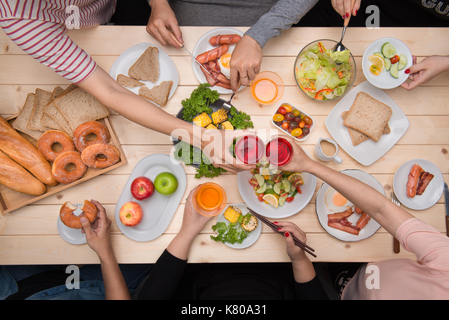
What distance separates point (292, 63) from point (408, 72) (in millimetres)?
680

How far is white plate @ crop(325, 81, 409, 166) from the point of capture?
5.04 feet

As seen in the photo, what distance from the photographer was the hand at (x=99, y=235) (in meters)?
1.44

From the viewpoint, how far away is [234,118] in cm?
151

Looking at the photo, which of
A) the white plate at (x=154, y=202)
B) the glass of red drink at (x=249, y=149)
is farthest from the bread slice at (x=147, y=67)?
the glass of red drink at (x=249, y=149)

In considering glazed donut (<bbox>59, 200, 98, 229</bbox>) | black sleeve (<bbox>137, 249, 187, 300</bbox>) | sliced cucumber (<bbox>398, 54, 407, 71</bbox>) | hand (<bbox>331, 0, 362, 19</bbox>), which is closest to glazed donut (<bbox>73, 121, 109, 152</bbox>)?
glazed donut (<bbox>59, 200, 98, 229</bbox>)

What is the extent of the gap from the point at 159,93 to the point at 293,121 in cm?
85

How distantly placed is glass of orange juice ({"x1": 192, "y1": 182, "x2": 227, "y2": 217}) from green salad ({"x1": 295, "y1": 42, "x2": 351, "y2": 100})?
810mm

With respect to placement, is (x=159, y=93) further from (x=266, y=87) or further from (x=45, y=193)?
(x=45, y=193)

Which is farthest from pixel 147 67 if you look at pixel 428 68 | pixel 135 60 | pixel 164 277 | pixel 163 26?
pixel 428 68

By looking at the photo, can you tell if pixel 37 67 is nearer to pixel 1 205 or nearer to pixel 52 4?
pixel 52 4

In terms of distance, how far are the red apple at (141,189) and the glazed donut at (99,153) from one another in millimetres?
185

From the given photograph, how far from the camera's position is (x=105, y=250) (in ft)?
4.79

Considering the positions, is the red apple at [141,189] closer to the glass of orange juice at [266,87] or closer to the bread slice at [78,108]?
the bread slice at [78,108]
